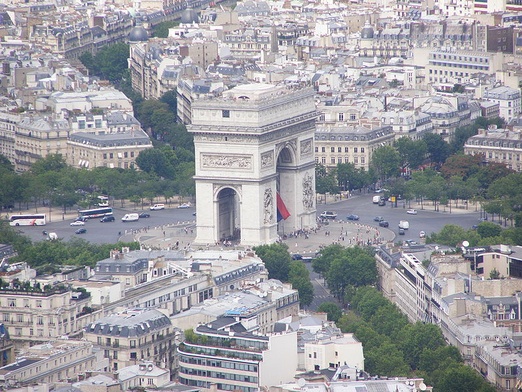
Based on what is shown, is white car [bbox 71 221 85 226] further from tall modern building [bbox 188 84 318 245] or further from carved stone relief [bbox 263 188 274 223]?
carved stone relief [bbox 263 188 274 223]

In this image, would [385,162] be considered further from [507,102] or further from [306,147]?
[507,102]

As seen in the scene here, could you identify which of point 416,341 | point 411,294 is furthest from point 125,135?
point 416,341

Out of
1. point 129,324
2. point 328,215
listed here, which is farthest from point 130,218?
point 129,324

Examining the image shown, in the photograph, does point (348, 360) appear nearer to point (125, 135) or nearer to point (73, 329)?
point (73, 329)

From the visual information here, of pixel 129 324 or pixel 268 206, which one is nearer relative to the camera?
pixel 129 324

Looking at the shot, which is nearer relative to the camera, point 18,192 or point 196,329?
point 196,329

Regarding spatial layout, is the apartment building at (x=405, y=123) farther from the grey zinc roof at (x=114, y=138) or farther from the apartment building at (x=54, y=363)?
the apartment building at (x=54, y=363)
